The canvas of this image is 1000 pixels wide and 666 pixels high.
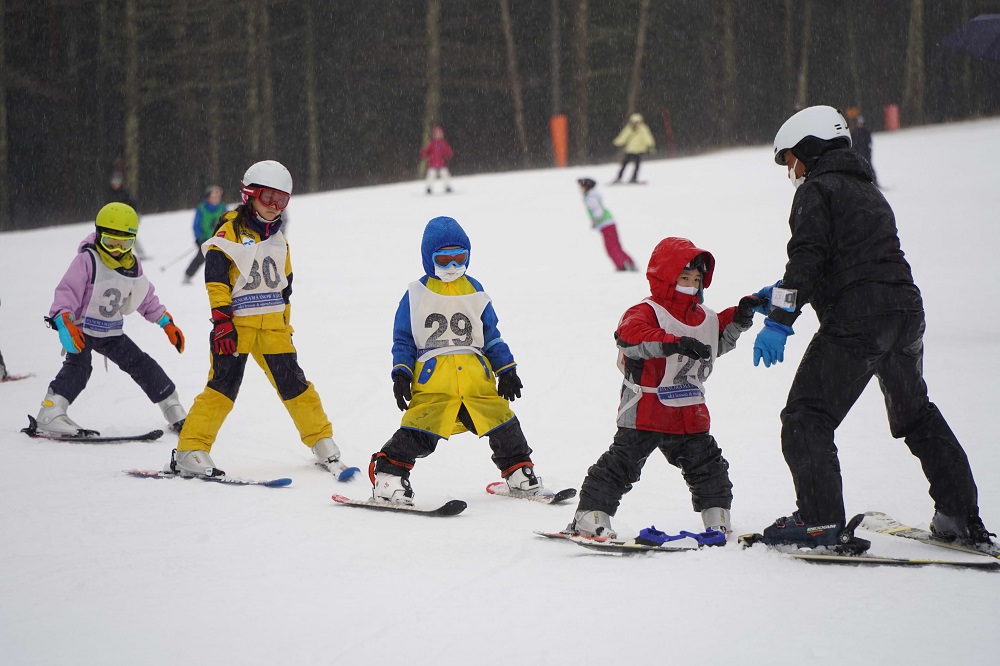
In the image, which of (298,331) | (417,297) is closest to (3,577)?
(417,297)

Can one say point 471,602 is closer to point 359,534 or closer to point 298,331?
point 359,534

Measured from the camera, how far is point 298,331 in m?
11.3

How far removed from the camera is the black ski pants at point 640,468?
4.11 m

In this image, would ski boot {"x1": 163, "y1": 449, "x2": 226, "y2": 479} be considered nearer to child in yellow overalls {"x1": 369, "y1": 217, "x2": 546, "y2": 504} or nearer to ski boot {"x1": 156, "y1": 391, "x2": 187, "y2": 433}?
child in yellow overalls {"x1": 369, "y1": 217, "x2": 546, "y2": 504}

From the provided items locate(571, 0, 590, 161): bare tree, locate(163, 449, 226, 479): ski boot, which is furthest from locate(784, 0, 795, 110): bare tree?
locate(163, 449, 226, 479): ski boot

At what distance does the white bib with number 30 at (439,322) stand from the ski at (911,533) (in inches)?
80.7

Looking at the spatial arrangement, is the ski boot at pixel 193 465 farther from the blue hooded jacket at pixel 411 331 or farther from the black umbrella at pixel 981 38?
the black umbrella at pixel 981 38

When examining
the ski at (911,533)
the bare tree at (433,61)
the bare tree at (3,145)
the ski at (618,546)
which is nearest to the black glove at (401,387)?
the ski at (618,546)

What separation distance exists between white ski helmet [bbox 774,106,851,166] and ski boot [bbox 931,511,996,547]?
1.53 metres

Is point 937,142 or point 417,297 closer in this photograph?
point 417,297

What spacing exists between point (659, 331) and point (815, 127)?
101cm

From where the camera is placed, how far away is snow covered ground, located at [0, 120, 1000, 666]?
3021mm

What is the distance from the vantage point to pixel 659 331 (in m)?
3.99

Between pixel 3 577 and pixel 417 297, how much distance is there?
2.22m
